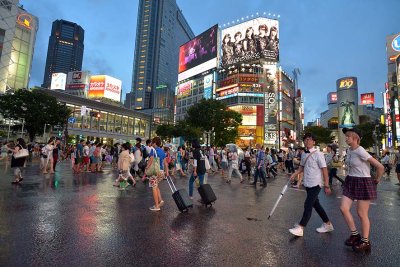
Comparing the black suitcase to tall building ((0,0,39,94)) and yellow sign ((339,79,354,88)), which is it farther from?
yellow sign ((339,79,354,88))

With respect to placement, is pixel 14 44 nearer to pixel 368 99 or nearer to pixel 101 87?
pixel 101 87

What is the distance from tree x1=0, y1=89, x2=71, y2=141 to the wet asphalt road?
133ft

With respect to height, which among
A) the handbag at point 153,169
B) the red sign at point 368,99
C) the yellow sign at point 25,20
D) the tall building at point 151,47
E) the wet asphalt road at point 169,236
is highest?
the tall building at point 151,47

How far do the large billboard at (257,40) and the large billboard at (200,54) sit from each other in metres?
7.30

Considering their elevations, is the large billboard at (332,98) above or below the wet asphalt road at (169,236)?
above

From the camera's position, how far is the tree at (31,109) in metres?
41.4

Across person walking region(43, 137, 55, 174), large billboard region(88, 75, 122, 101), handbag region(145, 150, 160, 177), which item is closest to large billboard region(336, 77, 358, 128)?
large billboard region(88, 75, 122, 101)

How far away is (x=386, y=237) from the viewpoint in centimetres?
483

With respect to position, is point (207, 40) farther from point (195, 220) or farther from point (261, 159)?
point (195, 220)

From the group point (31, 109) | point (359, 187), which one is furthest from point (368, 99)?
point (359, 187)

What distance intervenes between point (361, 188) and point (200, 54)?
83035 mm

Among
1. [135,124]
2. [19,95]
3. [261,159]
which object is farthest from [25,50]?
[261,159]

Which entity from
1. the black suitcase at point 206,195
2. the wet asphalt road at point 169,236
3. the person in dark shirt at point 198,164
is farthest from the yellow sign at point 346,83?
the black suitcase at point 206,195

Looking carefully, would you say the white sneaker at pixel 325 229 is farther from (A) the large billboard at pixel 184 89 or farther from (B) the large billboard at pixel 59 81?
(B) the large billboard at pixel 59 81
